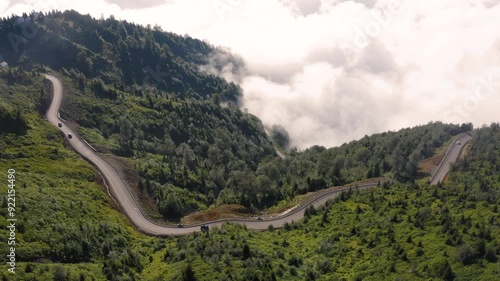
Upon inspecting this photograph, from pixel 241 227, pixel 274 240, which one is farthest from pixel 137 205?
pixel 274 240

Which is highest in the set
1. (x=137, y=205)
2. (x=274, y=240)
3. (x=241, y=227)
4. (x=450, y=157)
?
(x=137, y=205)

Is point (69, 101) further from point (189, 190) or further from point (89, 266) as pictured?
point (89, 266)

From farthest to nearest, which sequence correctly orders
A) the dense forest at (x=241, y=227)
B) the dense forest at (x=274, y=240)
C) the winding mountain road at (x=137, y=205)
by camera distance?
the winding mountain road at (x=137, y=205)
the dense forest at (x=241, y=227)
the dense forest at (x=274, y=240)

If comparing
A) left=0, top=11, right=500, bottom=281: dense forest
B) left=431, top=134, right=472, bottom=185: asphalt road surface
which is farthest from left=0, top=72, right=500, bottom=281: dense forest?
left=431, top=134, right=472, bottom=185: asphalt road surface

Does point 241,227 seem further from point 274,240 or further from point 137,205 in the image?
point 137,205

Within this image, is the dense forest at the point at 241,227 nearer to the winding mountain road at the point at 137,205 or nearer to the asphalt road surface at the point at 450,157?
the winding mountain road at the point at 137,205

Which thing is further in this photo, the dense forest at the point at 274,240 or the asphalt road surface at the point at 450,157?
the asphalt road surface at the point at 450,157

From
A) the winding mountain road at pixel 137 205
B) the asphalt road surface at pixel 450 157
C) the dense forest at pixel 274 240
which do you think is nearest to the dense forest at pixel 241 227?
the dense forest at pixel 274 240

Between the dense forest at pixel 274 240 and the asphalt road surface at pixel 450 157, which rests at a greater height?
the asphalt road surface at pixel 450 157
